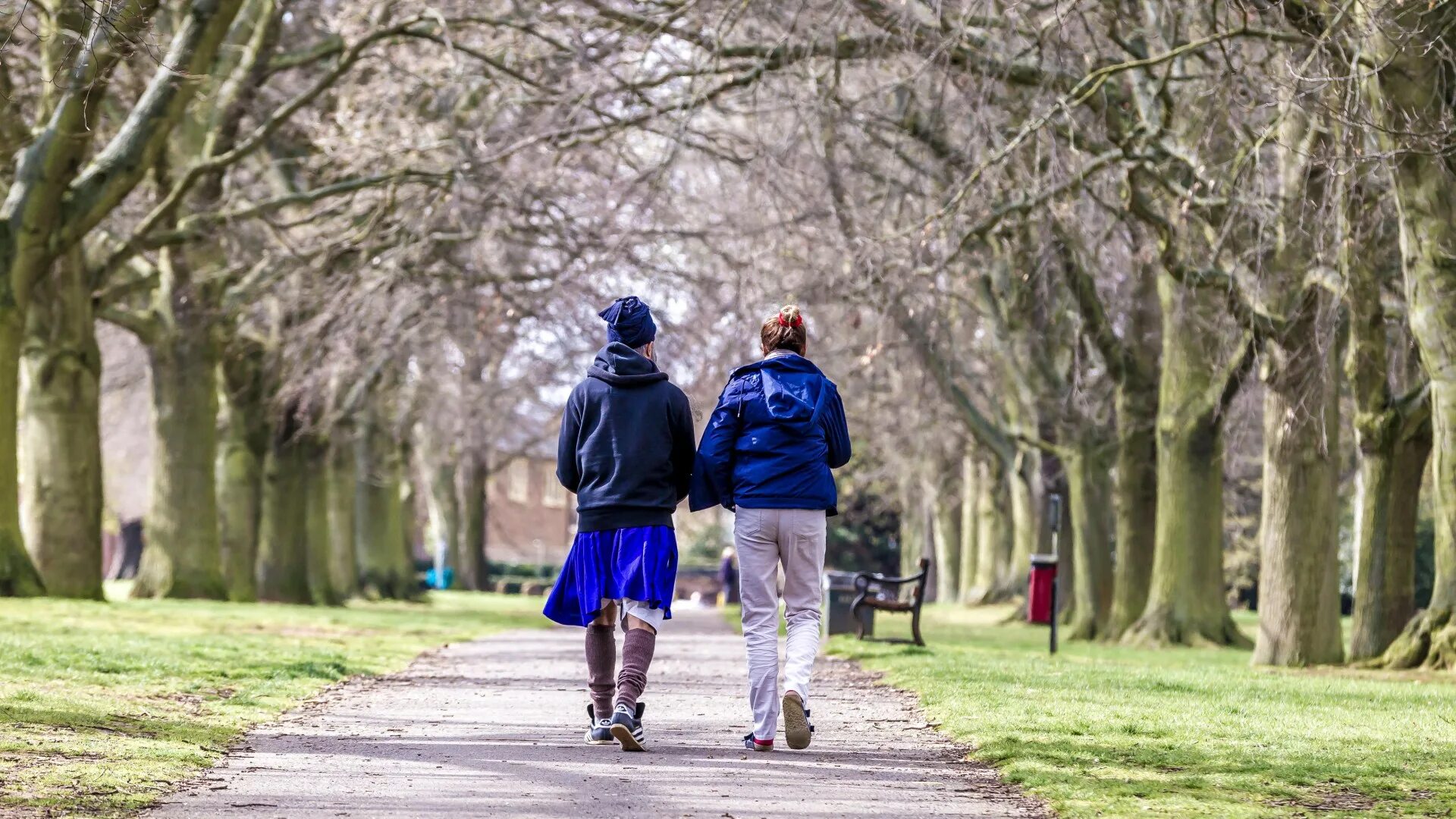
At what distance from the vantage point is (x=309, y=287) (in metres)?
25.6

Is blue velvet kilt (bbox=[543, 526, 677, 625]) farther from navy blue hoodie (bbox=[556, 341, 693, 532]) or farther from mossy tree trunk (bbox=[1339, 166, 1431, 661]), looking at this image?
mossy tree trunk (bbox=[1339, 166, 1431, 661])

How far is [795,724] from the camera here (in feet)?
27.6

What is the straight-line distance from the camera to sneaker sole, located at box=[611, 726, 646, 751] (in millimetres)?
8305

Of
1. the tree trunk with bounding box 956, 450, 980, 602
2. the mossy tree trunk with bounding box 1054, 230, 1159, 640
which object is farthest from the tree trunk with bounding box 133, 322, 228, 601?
the tree trunk with bounding box 956, 450, 980, 602

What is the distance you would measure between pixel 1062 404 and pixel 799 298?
14.5ft

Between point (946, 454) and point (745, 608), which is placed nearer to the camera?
point (745, 608)

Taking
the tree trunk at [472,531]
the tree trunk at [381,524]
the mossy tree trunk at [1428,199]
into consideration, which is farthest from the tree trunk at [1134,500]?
the tree trunk at [472,531]

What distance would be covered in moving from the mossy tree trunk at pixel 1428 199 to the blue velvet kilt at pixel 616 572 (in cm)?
706

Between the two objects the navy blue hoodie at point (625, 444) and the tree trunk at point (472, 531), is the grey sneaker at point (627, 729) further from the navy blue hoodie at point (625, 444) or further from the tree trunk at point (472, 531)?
the tree trunk at point (472, 531)

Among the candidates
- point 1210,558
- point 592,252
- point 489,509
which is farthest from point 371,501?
point 489,509

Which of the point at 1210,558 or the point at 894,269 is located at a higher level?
the point at 894,269

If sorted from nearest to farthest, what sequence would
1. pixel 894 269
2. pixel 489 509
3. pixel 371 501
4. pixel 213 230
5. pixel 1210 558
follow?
pixel 894 269 → pixel 1210 558 → pixel 213 230 → pixel 371 501 → pixel 489 509

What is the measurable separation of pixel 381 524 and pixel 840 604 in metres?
20.1

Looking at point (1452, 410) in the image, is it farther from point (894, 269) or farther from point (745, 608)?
point (745, 608)
